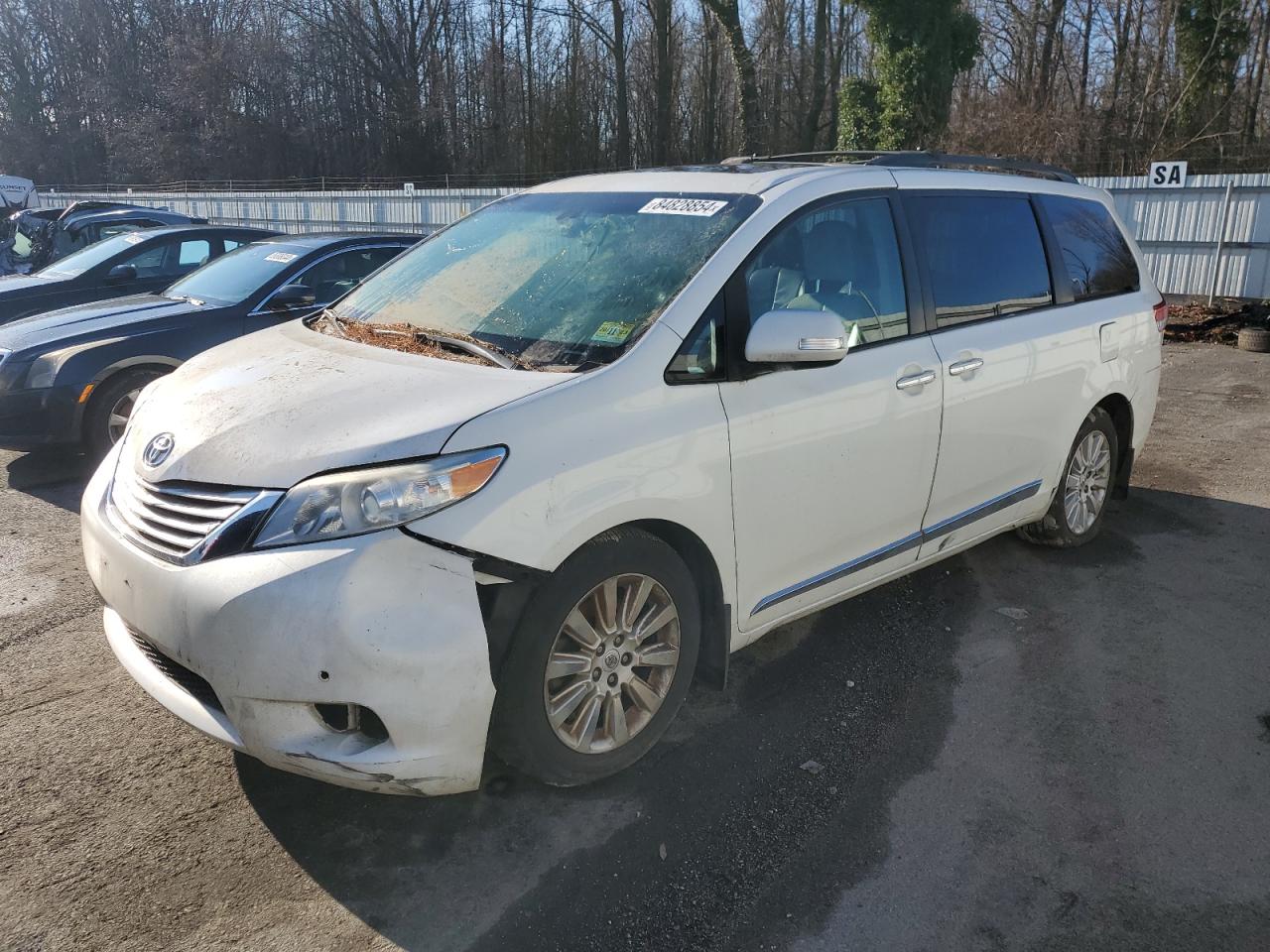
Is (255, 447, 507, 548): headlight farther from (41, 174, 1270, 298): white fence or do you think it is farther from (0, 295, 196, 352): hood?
(41, 174, 1270, 298): white fence

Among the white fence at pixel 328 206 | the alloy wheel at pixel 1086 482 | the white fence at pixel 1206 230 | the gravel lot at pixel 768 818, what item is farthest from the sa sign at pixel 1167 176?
the gravel lot at pixel 768 818

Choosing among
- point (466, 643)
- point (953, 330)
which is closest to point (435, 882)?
point (466, 643)

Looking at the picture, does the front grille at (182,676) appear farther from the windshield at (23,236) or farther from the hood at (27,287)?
the windshield at (23,236)

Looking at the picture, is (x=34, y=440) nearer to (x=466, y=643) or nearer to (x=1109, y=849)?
(x=466, y=643)

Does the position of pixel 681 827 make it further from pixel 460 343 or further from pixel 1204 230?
pixel 1204 230

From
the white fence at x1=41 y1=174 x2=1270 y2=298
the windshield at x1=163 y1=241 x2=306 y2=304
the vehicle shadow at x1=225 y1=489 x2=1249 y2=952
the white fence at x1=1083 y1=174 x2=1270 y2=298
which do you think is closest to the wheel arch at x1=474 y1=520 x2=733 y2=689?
the vehicle shadow at x1=225 y1=489 x2=1249 y2=952

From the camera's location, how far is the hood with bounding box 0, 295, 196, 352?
6586 millimetres

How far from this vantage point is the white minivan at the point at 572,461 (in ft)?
8.55

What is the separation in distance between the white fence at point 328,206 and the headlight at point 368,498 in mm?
16774

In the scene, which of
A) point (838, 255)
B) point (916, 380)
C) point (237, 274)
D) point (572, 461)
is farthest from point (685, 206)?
point (237, 274)

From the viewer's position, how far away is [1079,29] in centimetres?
2942

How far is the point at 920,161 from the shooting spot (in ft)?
14.6

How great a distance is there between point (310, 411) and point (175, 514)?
48 cm

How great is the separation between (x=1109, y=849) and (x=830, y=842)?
831 mm
